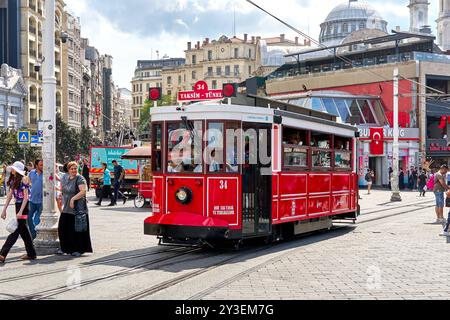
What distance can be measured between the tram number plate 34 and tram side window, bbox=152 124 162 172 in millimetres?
1450

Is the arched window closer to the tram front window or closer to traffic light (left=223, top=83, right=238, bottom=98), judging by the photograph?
traffic light (left=223, top=83, right=238, bottom=98)

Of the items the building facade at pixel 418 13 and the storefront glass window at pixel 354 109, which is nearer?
the storefront glass window at pixel 354 109

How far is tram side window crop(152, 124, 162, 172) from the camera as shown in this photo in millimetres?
12812

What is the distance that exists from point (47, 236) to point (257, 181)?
165 inches

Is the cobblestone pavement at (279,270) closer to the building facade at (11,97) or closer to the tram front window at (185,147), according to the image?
the tram front window at (185,147)

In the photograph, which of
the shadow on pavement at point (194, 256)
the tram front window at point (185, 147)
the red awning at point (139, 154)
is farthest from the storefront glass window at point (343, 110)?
the tram front window at point (185, 147)

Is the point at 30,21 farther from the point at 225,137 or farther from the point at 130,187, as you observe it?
the point at 225,137

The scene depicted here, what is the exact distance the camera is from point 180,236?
12.2 metres

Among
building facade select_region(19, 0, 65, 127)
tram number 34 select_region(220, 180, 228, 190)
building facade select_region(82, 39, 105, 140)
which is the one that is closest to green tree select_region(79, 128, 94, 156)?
building facade select_region(19, 0, 65, 127)

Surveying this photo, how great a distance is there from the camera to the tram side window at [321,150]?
49.4ft

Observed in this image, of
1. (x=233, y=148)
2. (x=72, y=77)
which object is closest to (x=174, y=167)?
(x=233, y=148)

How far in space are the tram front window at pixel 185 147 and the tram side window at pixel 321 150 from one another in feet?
11.6

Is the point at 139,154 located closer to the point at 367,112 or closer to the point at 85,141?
the point at 367,112

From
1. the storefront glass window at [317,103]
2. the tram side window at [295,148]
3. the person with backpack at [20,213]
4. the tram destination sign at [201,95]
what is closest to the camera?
the person with backpack at [20,213]
